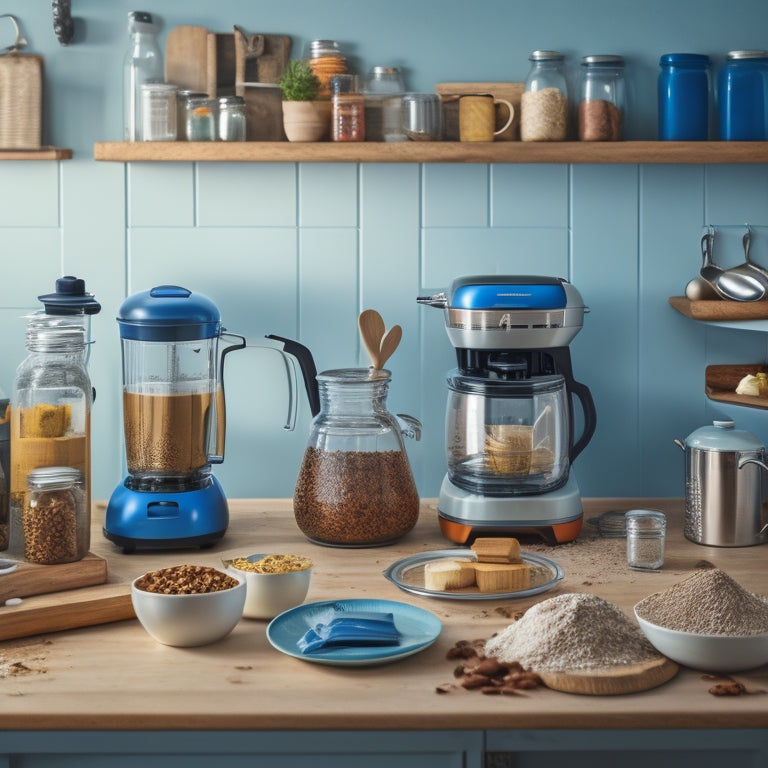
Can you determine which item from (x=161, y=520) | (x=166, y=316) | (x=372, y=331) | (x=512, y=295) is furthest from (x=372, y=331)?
(x=161, y=520)

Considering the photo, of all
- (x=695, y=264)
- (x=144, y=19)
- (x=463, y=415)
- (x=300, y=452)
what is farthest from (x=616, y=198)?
(x=144, y=19)

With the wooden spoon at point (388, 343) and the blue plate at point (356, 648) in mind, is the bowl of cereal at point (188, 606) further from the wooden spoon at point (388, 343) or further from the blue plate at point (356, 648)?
the wooden spoon at point (388, 343)

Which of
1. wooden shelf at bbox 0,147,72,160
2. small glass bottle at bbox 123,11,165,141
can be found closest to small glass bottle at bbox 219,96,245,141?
small glass bottle at bbox 123,11,165,141

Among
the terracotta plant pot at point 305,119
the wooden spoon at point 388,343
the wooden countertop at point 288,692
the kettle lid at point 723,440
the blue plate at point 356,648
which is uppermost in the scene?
the terracotta plant pot at point 305,119

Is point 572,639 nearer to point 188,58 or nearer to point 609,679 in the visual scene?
point 609,679

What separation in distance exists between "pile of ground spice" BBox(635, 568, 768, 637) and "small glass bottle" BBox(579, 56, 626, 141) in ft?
3.13

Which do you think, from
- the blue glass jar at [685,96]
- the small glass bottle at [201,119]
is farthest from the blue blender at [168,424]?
the blue glass jar at [685,96]

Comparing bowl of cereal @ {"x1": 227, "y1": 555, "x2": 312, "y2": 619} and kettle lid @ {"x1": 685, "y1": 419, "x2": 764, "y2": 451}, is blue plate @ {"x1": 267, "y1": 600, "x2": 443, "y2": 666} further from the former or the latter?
kettle lid @ {"x1": 685, "y1": 419, "x2": 764, "y2": 451}

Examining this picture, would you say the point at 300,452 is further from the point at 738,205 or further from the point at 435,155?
the point at 738,205

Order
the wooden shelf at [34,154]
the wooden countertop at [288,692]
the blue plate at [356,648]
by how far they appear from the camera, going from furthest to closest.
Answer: the wooden shelf at [34,154] → the blue plate at [356,648] → the wooden countertop at [288,692]

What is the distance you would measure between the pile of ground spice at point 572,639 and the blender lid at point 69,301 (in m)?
0.81

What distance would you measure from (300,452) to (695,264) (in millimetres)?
866

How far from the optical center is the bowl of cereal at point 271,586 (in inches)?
53.7

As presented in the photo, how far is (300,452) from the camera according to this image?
2.09m
